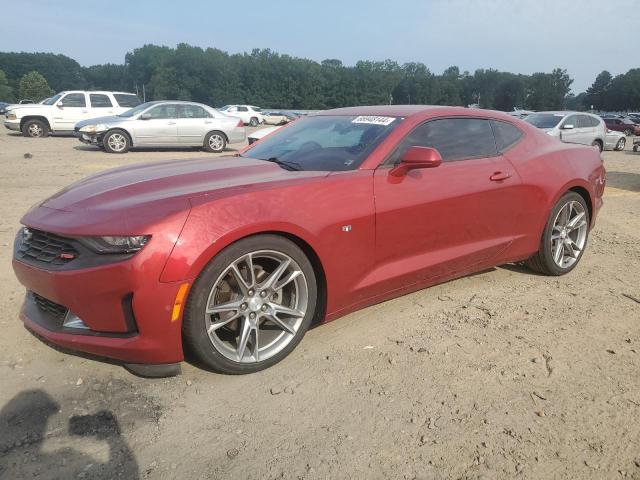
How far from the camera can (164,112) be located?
14430mm

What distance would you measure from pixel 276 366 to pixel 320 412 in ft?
1.65

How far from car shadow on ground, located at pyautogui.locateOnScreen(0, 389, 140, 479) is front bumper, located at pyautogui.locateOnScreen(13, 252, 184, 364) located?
311 millimetres

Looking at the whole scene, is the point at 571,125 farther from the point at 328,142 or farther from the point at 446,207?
the point at 328,142

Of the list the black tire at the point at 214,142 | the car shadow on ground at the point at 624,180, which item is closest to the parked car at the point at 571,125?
the car shadow on ground at the point at 624,180

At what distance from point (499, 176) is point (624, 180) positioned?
9.42 m

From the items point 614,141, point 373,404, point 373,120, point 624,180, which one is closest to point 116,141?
point 373,120

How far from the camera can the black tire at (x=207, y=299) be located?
250cm

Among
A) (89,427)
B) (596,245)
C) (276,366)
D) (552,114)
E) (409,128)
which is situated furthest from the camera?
(552,114)

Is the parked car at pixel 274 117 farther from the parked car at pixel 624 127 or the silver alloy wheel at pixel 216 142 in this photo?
the silver alloy wheel at pixel 216 142

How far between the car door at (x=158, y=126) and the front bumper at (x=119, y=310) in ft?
41.0

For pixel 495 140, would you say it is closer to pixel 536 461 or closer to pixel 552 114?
pixel 536 461

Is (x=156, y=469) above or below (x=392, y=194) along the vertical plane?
below

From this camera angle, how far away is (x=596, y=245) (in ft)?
18.3

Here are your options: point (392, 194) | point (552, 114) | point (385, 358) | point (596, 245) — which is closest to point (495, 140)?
point (392, 194)
